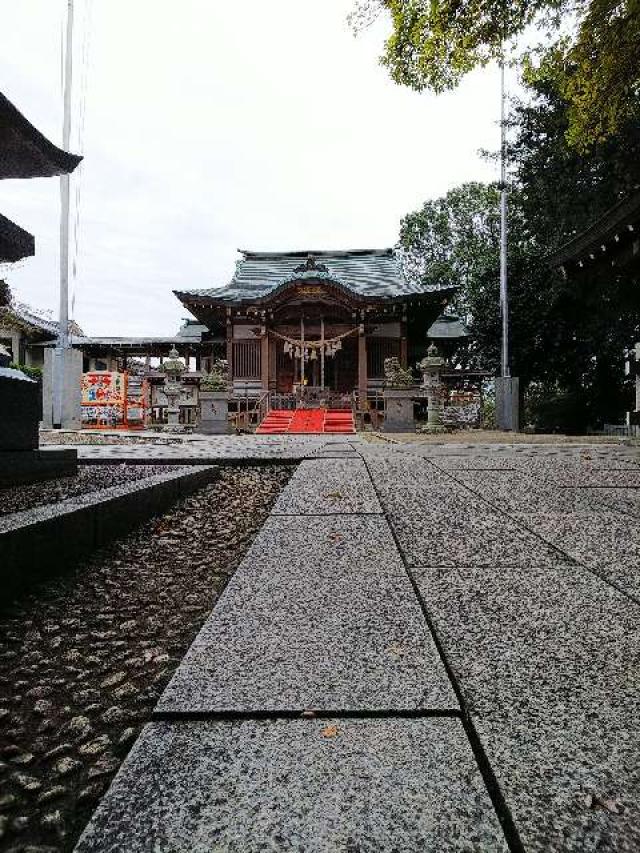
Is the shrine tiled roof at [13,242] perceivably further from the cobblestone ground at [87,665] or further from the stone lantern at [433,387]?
the stone lantern at [433,387]

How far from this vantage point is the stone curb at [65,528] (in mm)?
1710

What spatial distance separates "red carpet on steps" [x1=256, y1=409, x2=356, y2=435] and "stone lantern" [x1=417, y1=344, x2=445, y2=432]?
6.83ft

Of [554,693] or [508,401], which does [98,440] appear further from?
[508,401]

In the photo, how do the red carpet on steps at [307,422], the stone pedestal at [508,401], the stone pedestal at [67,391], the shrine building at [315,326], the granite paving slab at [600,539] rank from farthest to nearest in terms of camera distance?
the shrine building at [315,326], the stone pedestal at [508,401], the red carpet on steps at [307,422], the stone pedestal at [67,391], the granite paving slab at [600,539]

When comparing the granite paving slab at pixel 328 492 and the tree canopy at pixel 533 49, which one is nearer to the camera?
the granite paving slab at pixel 328 492

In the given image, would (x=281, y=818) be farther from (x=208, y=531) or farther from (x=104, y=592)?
(x=208, y=531)

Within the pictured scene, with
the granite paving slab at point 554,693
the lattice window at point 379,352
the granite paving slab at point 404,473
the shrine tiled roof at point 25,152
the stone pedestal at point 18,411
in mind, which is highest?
the lattice window at point 379,352

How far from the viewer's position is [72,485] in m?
3.51

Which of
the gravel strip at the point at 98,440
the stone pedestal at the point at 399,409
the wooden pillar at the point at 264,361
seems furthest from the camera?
the wooden pillar at the point at 264,361

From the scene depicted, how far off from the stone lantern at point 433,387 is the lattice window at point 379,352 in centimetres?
392

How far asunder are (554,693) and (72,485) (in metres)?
3.25

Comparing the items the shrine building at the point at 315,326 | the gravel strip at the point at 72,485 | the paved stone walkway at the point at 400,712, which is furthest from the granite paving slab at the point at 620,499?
the shrine building at the point at 315,326

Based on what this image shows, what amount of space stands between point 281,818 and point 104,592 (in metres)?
1.37

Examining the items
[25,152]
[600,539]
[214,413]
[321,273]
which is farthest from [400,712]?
[321,273]
